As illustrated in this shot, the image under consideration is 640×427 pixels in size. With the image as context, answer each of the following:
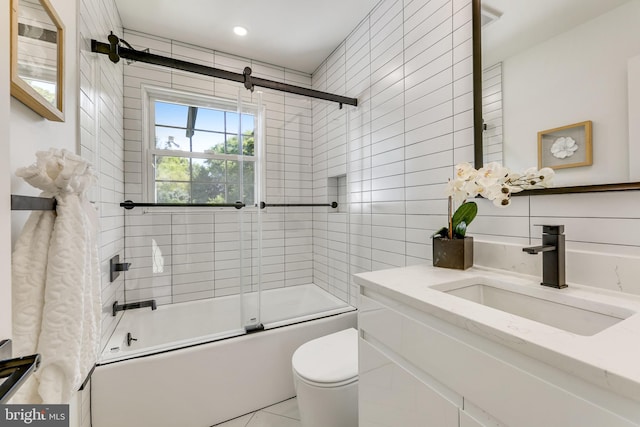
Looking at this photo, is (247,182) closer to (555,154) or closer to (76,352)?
(76,352)

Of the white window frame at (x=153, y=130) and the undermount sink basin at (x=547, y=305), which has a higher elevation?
the white window frame at (x=153, y=130)

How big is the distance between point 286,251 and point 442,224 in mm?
1491

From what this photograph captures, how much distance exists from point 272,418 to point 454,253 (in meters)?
1.41

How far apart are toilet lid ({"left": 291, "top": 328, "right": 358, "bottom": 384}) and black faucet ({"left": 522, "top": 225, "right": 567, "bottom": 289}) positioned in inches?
35.5

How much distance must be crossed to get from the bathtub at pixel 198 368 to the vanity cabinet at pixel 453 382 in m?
0.85

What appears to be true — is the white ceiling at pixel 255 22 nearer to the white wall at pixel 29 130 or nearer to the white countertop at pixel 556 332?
the white wall at pixel 29 130

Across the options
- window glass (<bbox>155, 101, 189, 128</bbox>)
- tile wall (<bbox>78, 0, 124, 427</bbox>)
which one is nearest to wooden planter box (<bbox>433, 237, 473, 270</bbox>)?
tile wall (<bbox>78, 0, 124, 427</bbox>)

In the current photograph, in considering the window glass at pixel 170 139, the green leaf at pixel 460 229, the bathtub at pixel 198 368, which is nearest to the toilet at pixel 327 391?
the bathtub at pixel 198 368

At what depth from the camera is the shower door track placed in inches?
58.7

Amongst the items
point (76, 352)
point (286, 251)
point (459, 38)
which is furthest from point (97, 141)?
point (459, 38)

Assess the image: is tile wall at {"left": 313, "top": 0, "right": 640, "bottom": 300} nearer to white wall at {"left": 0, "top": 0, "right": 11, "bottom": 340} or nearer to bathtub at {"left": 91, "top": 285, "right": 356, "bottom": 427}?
bathtub at {"left": 91, "top": 285, "right": 356, "bottom": 427}

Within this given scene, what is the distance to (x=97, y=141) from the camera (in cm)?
150

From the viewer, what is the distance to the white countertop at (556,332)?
44 centimetres

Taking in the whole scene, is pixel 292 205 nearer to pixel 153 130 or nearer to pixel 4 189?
pixel 153 130
